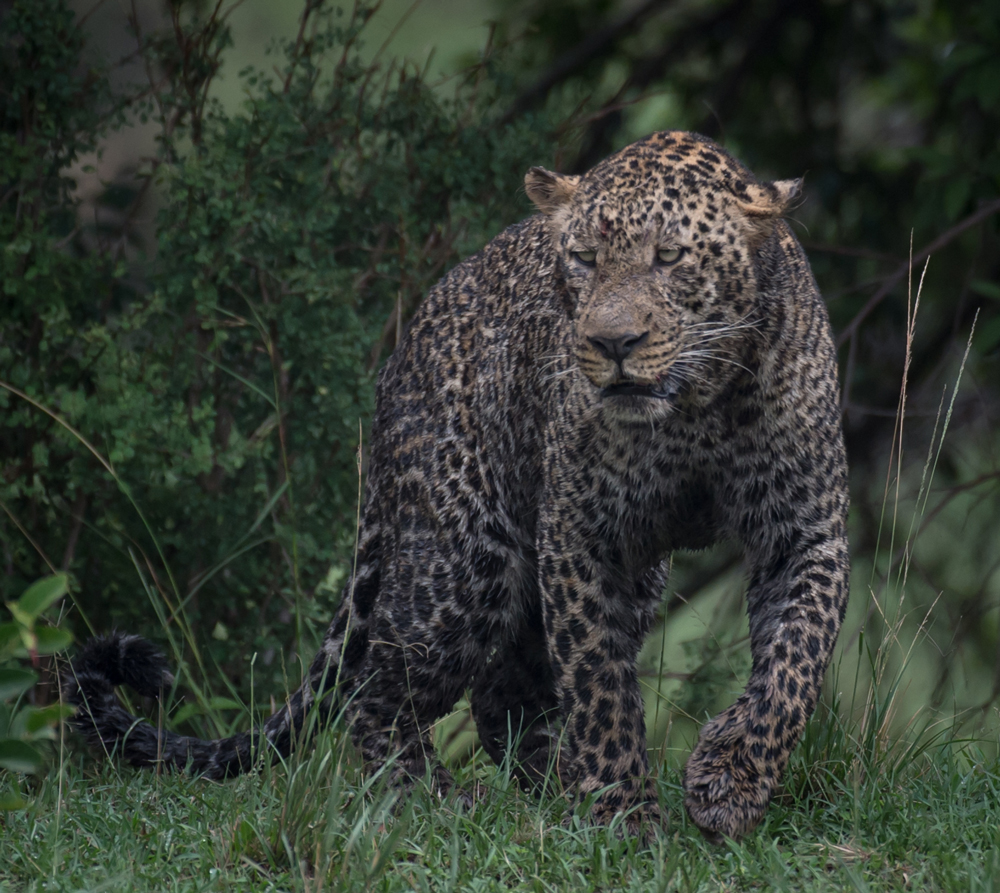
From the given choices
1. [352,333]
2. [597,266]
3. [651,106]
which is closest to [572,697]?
[597,266]

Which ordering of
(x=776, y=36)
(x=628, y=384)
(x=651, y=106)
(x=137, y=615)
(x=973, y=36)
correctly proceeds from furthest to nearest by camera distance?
(x=651, y=106)
(x=776, y=36)
(x=973, y=36)
(x=137, y=615)
(x=628, y=384)

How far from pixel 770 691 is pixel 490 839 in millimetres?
783

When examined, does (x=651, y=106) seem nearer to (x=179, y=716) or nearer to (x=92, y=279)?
(x=92, y=279)

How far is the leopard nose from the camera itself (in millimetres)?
3273

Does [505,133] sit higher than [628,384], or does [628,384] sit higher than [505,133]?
[505,133]

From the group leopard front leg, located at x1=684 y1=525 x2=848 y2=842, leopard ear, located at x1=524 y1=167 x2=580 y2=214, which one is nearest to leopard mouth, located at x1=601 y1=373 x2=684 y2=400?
leopard front leg, located at x1=684 y1=525 x2=848 y2=842

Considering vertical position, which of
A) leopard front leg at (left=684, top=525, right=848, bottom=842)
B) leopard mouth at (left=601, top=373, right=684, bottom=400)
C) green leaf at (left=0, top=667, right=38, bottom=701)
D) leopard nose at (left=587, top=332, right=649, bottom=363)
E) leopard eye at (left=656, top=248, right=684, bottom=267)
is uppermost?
leopard eye at (left=656, top=248, right=684, bottom=267)

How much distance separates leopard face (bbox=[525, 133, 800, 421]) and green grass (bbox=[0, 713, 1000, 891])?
3.45 ft

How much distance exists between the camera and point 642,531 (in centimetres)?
381

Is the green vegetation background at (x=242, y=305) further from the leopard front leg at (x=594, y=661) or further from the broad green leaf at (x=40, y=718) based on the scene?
the broad green leaf at (x=40, y=718)

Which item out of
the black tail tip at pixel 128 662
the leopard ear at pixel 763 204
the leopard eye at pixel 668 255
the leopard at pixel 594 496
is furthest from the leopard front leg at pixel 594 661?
the black tail tip at pixel 128 662

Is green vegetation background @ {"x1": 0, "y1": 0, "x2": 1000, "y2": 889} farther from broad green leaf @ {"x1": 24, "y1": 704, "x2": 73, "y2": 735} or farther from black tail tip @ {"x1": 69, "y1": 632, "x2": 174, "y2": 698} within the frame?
broad green leaf @ {"x1": 24, "y1": 704, "x2": 73, "y2": 735}

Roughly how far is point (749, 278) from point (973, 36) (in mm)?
3405

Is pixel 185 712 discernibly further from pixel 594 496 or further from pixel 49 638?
pixel 49 638
